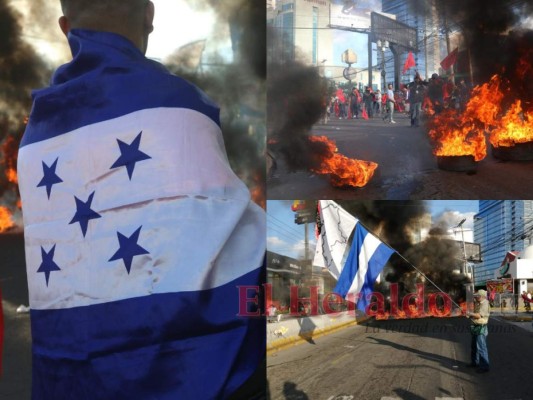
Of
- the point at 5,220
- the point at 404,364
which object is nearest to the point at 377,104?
the point at 404,364

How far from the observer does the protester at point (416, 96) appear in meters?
3.52

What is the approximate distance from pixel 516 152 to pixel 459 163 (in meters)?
0.38

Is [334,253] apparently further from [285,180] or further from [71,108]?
[71,108]

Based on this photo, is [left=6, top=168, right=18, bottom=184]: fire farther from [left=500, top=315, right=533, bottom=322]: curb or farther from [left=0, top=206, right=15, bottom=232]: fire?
[left=500, top=315, right=533, bottom=322]: curb

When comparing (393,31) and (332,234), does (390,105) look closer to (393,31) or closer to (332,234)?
(393,31)

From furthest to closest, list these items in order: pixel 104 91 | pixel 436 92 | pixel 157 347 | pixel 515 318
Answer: pixel 436 92 → pixel 515 318 → pixel 104 91 → pixel 157 347

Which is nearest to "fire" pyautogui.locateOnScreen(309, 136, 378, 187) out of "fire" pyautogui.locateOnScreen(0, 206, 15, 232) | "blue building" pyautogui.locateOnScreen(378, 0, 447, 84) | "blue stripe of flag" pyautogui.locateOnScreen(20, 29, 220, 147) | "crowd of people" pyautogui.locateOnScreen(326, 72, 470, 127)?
"crowd of people" pyautogui.locateOnScreen(326, 72, 470, 127)

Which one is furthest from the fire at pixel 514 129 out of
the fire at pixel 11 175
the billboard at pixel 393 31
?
the fire at pixel 11 175

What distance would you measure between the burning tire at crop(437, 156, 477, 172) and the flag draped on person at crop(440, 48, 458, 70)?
2.02ft

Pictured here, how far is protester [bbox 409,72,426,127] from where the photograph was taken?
3518 mm

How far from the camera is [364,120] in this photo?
141 inches

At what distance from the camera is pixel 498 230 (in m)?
3.40

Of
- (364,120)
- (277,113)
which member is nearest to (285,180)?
(277,113)

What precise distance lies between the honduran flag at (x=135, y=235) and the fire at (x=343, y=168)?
3.50 feet
